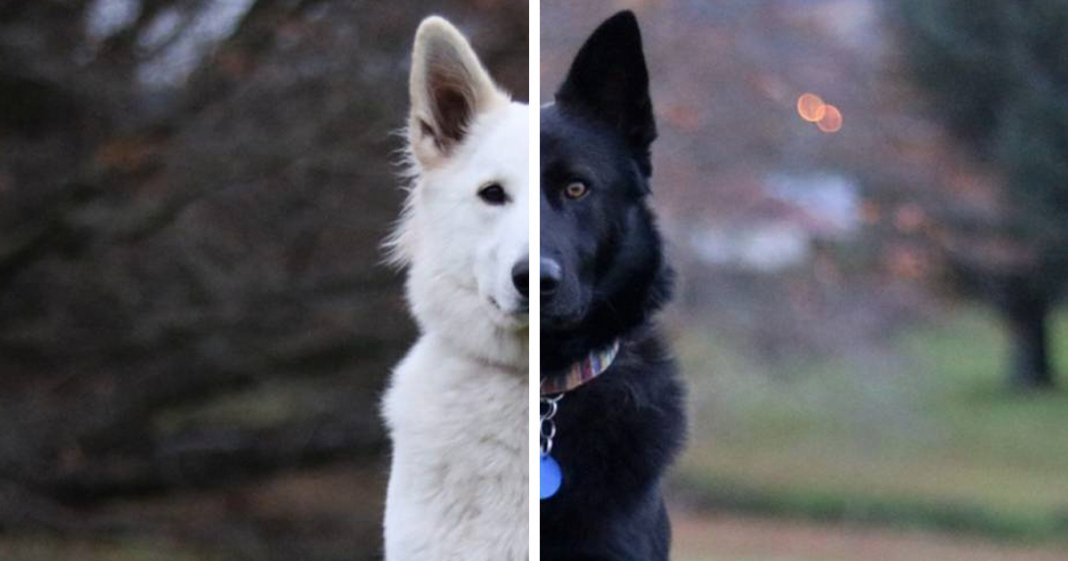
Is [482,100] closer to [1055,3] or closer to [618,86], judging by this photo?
[618,86]

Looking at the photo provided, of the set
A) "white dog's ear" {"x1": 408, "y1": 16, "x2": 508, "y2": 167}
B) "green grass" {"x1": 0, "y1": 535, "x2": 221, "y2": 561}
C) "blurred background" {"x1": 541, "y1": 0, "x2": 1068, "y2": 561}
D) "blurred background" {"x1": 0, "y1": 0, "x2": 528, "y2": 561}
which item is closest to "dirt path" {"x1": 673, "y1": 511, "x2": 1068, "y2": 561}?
"blurred background" {"x1": 541, "y1": 0, "x2": 1068, "y2": 561}

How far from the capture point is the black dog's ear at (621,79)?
1.88 meters

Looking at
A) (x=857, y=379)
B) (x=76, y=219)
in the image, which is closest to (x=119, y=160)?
(x=76, y=219)

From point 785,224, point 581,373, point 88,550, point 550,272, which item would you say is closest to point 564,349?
point 581,373

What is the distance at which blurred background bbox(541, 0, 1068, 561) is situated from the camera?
8.06 feet

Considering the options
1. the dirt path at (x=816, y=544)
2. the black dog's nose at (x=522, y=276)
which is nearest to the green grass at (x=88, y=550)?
the dirt path at (x=816, y=544)

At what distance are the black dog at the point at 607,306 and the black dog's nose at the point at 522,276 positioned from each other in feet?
0.08

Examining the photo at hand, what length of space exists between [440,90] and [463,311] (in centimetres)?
33

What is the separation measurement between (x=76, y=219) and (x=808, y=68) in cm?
184

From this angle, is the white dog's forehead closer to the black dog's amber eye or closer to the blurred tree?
the black dog's amber eye

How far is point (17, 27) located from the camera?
3.16 m

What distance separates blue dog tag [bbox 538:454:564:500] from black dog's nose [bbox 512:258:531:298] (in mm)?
246

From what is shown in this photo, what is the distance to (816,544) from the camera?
8.27 feet

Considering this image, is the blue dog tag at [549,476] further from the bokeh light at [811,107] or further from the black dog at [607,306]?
the bokeh light at [811,107]
